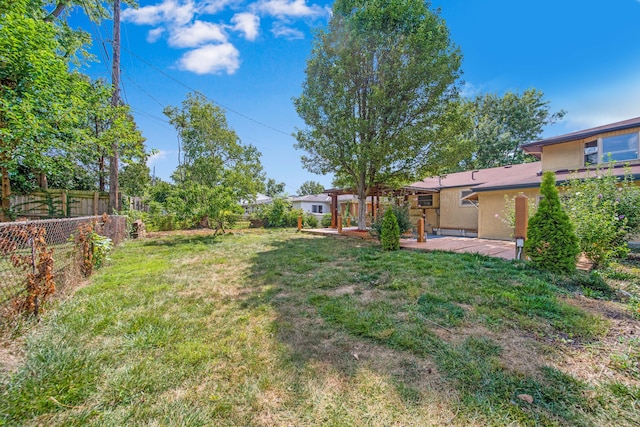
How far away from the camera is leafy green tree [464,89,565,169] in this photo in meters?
22.3

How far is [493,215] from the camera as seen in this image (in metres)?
10.9

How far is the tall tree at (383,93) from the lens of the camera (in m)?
9.75

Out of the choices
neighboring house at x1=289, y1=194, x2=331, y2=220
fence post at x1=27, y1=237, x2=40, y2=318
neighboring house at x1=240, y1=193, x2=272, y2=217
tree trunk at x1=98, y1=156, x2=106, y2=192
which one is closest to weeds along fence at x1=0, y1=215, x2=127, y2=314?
fence post at x1=27, y1=237, x2=40, y2=318

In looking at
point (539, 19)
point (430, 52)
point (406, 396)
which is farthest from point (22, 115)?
point (539, 19)

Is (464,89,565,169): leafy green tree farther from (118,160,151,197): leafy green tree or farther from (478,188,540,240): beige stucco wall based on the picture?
(118,160,151,197): leafy green tree

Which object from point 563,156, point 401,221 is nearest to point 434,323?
point 401,221

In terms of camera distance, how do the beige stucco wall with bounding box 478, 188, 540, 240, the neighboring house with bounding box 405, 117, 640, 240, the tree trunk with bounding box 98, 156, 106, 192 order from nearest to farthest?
1. the neighboring house with bounding box 405, 117, 640, 240
2. the beige stucco wall with bounding box 478, 188, 540, 240
3. the tree trunk with bounding box 98, 156, 106, 192

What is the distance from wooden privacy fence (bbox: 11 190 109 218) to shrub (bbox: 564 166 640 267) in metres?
15.8

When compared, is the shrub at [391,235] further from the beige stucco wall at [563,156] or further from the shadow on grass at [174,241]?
the beige stucco wall at [563,156]

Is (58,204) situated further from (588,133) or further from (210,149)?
(588,133)

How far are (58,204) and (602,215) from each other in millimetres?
16774

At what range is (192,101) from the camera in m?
18.8

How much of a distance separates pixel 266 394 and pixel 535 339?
282 cm

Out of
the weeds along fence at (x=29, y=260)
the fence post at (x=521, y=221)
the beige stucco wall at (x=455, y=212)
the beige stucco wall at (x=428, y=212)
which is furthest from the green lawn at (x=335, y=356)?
the beige stucco wall at (x=428, y=212)
